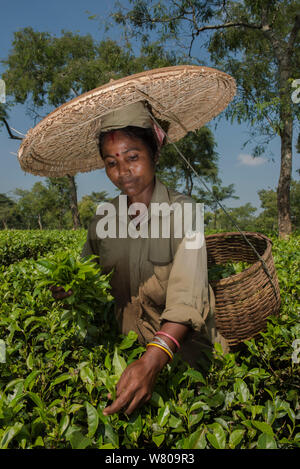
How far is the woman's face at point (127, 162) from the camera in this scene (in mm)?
1656

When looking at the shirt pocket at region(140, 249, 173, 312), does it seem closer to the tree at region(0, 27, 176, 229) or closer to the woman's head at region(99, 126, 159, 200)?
the woman's head at region(99, 126, 159, 200)

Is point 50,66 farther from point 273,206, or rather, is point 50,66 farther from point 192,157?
point 273,206

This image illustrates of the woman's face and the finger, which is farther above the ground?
the woman's face

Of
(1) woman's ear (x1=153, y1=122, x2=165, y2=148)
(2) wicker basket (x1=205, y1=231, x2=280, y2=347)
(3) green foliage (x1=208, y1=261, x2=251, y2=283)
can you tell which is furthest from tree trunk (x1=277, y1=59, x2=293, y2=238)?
(1) woman's ear (x1=153, y1=122, x2=165, y2=148)

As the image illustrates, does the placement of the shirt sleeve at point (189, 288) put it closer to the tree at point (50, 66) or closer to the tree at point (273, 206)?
the tree at point (50, 66)

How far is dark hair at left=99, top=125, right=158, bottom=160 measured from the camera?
166 centimetres

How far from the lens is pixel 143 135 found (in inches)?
67.6

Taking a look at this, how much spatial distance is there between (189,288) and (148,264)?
1.31 feet

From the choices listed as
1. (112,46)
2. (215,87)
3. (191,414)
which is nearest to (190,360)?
(191,414)

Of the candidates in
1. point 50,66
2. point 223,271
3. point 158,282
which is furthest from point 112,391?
point 50,66

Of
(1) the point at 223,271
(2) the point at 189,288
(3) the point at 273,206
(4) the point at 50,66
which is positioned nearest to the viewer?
(2) the point at 189,288

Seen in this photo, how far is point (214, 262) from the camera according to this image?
120 inches
